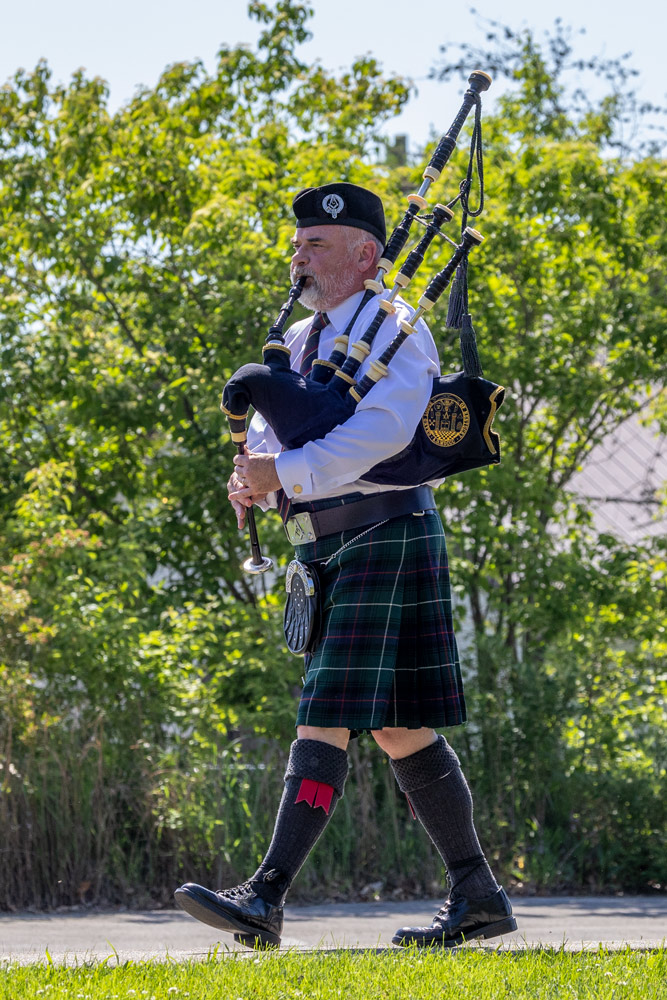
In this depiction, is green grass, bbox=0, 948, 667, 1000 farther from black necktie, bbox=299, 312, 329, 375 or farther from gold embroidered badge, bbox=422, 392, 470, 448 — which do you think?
black necktie, bbox=299, 312, 329, 375

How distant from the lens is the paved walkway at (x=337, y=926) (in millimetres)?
4379

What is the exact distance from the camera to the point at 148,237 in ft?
28.4

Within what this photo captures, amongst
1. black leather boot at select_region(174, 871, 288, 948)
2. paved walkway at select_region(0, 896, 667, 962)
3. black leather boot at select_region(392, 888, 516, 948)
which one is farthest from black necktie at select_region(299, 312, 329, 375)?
paved walkway at select_region(0, 896, 667, 962)

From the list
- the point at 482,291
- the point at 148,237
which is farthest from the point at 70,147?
the point at 482,291

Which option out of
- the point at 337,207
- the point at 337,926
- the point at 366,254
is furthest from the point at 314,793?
the point at 337,926

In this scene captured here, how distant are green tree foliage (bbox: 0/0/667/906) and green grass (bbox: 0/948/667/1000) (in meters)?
3.19

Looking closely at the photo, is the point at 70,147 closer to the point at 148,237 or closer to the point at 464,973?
the point at 148,237

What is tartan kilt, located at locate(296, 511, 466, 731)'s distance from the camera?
10.9 feet

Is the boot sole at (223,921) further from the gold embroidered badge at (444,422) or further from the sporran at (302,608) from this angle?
the gold embroidered badge at (444,422)

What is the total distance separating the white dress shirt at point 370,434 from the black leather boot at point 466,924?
1.16 meters

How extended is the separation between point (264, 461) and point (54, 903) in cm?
369

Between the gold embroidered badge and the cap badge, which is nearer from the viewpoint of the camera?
the gold embroidered badge

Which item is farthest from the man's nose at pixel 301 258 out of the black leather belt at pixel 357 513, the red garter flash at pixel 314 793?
the red garter flash at pixel 314 793

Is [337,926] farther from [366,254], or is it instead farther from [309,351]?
[366,254]
